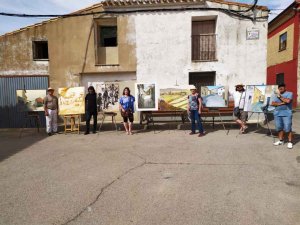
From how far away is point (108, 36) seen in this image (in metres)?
14.0

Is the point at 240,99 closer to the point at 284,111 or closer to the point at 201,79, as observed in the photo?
the point at 284,111

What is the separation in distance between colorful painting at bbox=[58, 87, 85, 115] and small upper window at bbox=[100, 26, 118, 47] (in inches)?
172

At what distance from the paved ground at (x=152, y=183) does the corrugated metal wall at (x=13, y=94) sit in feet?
17.7

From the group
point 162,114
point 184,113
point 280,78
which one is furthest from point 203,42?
point 280,78

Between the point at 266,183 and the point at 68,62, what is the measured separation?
434 inches

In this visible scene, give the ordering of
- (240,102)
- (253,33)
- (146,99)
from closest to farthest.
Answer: (240,102) < (146,99) < (253,33)

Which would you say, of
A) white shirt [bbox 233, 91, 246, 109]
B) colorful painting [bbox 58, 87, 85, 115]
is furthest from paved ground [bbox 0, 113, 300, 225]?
colorful painting [bbox 58, 87, 85, 115]

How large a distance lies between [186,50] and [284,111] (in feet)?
21.3

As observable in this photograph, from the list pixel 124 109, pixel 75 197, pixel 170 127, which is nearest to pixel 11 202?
pixel 75 197

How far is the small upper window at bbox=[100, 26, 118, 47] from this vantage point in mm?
13930

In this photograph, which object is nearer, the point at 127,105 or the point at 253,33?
the point at 127,105

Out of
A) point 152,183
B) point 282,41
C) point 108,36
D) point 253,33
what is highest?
point 282,41

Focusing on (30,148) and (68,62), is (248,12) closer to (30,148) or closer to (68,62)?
(68,62)

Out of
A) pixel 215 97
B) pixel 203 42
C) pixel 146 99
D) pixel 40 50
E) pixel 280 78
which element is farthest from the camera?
pixel 280 78
